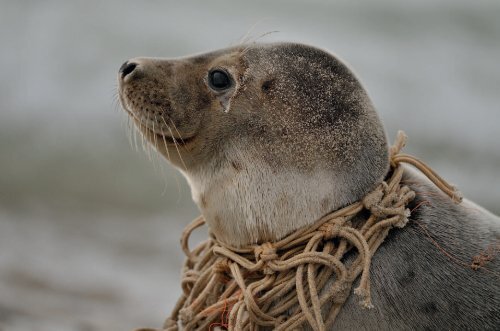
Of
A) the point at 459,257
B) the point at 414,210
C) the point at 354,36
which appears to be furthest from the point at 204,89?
the point at 354,36

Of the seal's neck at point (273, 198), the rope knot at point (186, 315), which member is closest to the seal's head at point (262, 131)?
the seal's neck at point (273, 198)

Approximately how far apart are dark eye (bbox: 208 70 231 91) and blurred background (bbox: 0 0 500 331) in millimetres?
653

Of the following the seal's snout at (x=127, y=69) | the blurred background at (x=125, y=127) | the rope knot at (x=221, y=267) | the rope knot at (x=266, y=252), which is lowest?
the rope knot at (x=266, y=252)

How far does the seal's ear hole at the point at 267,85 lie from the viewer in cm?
292

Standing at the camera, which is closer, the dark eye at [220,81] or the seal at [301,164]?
the seal at [301,164]

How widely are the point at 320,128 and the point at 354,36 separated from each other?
8.84 m

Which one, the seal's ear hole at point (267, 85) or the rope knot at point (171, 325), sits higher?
the seal's ear hole at point (267, 85)

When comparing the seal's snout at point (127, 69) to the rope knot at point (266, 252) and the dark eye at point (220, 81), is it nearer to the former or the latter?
the dark eye at point (220, 81)

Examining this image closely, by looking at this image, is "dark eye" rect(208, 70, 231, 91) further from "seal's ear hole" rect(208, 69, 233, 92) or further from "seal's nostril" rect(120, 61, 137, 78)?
"seal's nostril" rect(120, 61, 137, 78)

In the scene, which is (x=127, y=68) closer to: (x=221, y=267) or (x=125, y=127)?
(x=221, y=267)

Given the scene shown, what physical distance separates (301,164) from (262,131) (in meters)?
0.19

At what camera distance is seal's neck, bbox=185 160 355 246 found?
2789 millimetres

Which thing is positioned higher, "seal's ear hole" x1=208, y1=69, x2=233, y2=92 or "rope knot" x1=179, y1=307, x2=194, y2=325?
"seal's ear hole" x1=208, y1=69, x2=233, y2=92

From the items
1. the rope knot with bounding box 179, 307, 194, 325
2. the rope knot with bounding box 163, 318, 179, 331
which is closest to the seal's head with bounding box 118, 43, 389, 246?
the rope knot with bounding box 179, 307, 194, 325
